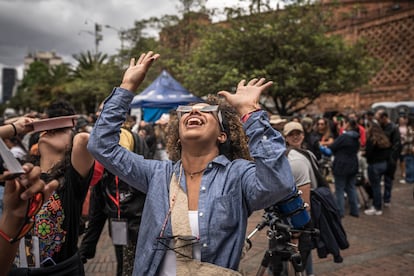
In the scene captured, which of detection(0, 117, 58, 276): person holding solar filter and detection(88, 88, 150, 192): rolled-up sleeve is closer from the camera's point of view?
detection(0, 117, 58, 276): person holding solar filter

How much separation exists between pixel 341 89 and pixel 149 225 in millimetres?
12202

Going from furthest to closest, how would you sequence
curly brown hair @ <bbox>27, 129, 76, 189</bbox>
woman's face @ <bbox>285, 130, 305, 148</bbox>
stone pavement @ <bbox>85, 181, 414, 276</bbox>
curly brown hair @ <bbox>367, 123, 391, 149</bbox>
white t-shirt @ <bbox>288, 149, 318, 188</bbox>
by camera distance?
curly brown hair @ <bbox>367, 123, 391, 149</bbox>
stone pavement @ <bbox>85, 181, 414, 276</bbox>
woman's face @ <bbox>285, 130, 305, 148</bbox>
white t-shirt @ <bbox>288, 149, 318, 188</bbox>
curly brown hair @ <bbox>27, 129, 76, 189</bbox>

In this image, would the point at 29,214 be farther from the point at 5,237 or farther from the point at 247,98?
the point at 247,98

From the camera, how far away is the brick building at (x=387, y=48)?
1862cm

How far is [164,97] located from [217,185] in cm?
Answer: 807

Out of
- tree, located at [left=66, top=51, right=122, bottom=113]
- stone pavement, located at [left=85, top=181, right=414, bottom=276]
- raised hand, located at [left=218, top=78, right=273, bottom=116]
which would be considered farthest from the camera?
tree, located at [left=66, top=51, right=122, bottom=113]

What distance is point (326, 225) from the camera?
3547 millimetres

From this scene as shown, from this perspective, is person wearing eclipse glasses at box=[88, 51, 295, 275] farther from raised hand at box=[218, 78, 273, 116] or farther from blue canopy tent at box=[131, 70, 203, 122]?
blue canopy tent at box=[131, 70, 203, 122]

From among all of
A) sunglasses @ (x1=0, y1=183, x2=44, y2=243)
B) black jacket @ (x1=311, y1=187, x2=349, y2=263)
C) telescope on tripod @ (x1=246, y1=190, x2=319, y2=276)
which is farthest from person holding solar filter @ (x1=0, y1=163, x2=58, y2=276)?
black jacket @ (x1=311, y1=187, x2=349, y2=263)

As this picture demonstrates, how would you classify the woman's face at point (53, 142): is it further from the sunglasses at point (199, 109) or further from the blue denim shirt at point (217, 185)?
the sunglasses at point (199, 109)

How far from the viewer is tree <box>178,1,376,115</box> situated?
1190 centimetres

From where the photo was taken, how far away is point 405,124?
38.0ft

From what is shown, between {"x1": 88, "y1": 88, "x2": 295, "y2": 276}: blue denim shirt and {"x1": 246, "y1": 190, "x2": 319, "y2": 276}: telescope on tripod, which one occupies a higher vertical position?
{"x1": 88, "y1": 88, "x2": 295, "y2": 276}: blue denim shirt

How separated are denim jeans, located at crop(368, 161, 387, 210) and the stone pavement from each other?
12.1 inches
